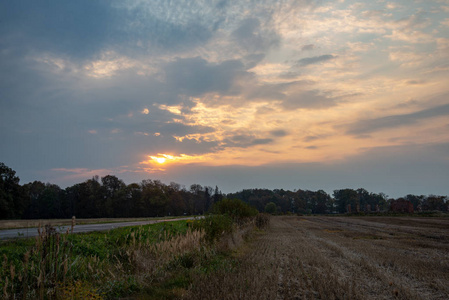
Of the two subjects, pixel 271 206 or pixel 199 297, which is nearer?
pixel 199 297

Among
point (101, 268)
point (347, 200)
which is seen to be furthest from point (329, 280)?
point (347, 200)

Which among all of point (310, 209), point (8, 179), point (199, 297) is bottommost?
point (310, 209)

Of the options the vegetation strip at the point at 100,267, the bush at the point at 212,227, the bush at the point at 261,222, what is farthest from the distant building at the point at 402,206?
the vegetation strip at the point at 100,267

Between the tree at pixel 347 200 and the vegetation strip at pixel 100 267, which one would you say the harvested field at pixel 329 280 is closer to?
the vegetation strip at pixel 100 267

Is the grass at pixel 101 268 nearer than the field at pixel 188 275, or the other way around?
the grass at pixel 101 268

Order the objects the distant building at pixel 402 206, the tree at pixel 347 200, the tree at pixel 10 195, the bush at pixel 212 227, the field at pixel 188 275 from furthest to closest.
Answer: the tree at pixel 347 200 → the distant building at pixel 402 206 → the tree at pixel 10 195 → the bush at pixel 212 227 → the field at pixel 188 275

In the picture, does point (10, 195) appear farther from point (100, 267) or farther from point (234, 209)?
point (100, 267)

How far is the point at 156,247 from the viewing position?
1077cm

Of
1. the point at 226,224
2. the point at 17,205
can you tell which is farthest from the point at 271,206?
the point at 226,224

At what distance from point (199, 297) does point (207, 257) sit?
5338 mm

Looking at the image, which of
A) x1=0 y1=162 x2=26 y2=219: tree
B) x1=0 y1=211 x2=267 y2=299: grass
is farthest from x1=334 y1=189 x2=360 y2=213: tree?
x1=0 y1=211 x2=267 y2=299: grass

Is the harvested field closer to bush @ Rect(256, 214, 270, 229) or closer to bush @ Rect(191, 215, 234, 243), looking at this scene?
bush @ Rect(191, 215, 234, 243)

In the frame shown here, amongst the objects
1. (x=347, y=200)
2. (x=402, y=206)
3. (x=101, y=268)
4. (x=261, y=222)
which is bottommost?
(x=402, y=206)

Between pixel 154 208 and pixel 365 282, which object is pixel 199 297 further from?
pixel 154 208
